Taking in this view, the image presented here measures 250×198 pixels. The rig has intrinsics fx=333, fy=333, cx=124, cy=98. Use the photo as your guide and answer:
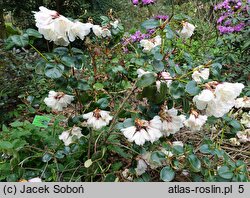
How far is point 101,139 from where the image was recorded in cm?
161

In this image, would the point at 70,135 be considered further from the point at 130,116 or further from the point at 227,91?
the point at 227,91

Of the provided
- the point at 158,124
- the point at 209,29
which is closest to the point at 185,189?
the point at 158,124

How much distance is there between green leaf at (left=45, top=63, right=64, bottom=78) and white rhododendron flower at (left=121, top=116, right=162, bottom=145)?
310mm

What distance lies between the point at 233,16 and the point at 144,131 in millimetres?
1990

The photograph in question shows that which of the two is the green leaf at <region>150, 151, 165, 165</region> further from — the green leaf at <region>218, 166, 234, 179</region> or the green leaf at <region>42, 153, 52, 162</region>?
the green leaf at <region>42, 153, 52, 162</region>

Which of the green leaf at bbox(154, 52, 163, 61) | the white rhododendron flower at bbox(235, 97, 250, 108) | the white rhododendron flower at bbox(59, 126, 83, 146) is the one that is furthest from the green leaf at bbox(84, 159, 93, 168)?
the white rhododendron flower at bbox(235, 97, 250, 108)

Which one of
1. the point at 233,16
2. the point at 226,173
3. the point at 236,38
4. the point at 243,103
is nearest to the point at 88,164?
the point at 226,173

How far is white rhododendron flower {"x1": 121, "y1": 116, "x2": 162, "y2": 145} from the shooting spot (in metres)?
1.16

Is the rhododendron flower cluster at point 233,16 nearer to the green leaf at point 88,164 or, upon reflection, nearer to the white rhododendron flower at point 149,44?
the white rhododendron flower at point 149,44

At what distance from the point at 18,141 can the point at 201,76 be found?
2.90ft

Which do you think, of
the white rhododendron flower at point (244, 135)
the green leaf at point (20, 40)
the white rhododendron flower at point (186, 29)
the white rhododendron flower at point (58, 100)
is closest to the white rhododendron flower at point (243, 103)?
the white rhododendron flower at point (244, 135)

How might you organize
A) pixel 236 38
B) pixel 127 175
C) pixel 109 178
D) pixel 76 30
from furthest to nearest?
pixel 236 38
pixel 127 175
pixel 109 178
pixel 76 30

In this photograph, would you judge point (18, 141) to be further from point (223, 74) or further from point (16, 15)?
point (16, 15)

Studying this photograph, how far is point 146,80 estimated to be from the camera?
1175mm
